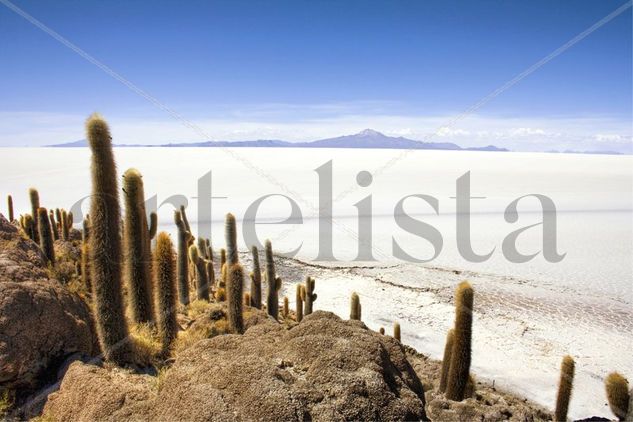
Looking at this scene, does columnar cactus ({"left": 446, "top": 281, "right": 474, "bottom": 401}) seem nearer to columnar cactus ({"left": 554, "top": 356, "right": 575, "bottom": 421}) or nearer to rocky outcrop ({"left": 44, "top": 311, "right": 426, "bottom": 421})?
columnar cactus ({"left": 554, "top": 356, "right": 575, "bottom": 421})

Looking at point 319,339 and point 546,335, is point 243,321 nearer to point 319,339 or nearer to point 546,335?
point 319,339

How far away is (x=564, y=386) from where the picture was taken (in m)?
6.73

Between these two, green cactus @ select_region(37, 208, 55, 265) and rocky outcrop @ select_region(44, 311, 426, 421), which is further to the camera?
green cactus @ select_region(37, 208, 55, 265)

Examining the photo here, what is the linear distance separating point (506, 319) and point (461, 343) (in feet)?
24.7

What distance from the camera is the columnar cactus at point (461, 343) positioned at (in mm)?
6449

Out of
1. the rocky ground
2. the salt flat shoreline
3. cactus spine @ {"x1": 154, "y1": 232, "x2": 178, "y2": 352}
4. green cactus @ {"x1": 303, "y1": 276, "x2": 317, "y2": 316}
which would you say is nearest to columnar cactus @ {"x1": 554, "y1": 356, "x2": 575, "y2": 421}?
the rocky ground

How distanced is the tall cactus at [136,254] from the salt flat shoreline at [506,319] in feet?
24.5

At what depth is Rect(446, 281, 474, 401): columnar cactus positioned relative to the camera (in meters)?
6.45

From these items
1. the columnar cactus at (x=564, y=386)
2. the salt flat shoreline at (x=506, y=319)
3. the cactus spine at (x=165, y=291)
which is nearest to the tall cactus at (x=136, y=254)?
the cactus spine at (x=165, y=291)

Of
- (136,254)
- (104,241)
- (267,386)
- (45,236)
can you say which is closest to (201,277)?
(45,236)

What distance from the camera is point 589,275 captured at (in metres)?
17.2

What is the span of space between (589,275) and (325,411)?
59.0ft

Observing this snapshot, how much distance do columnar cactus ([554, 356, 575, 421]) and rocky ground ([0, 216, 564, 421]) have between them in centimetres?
110

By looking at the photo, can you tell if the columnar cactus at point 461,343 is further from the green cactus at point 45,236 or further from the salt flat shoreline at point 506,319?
the green cactus at point 45,236
